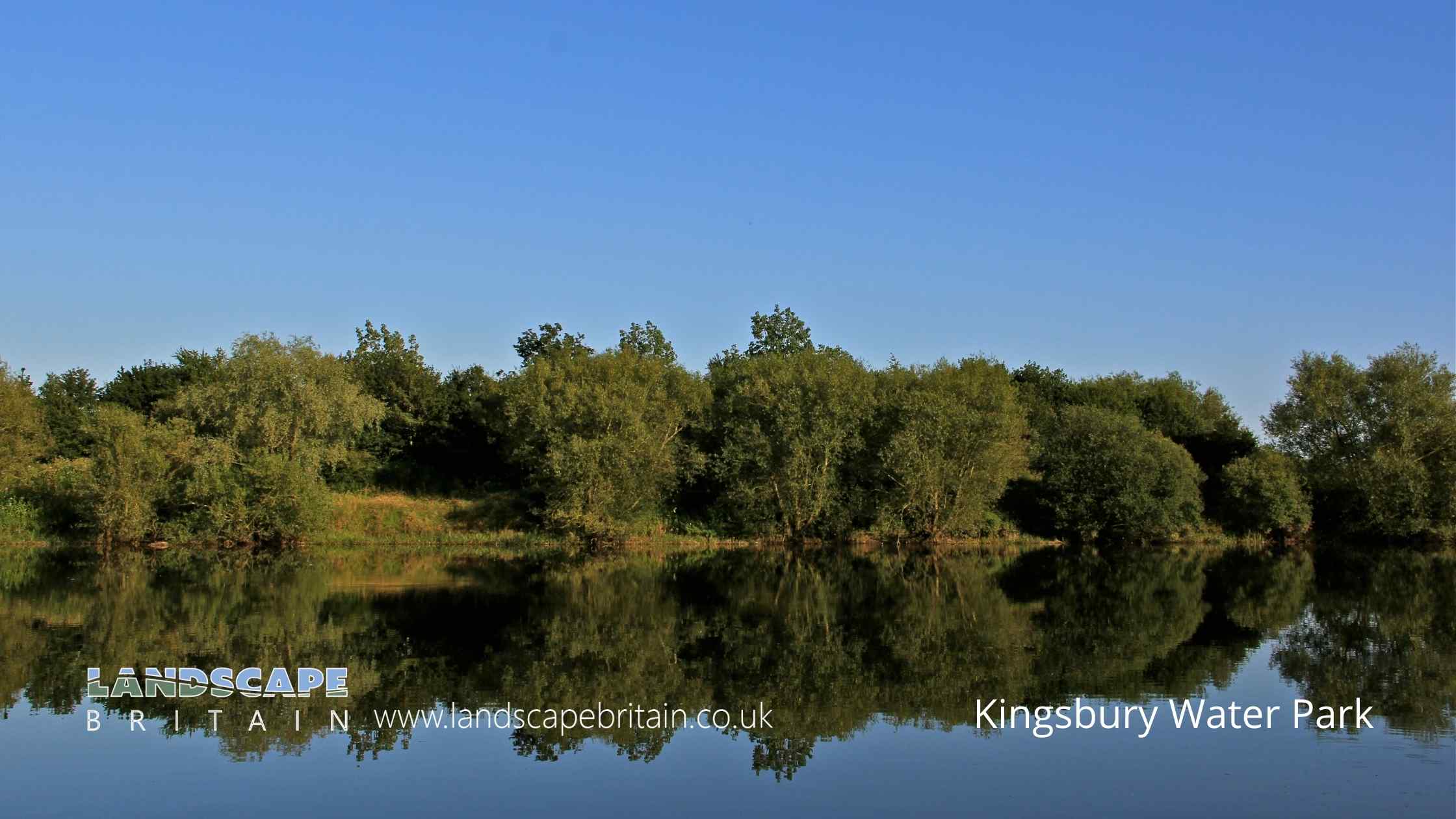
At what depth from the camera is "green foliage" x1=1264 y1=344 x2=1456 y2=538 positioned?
1748 inches

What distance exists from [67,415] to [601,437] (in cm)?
2722

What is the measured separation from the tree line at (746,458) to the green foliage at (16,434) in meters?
0.10

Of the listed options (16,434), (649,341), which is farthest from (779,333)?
(16,434)

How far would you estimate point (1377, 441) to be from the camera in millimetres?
46500

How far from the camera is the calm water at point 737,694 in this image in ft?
36.2

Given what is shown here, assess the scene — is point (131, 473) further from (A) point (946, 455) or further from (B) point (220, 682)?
(A) point (946, 455)

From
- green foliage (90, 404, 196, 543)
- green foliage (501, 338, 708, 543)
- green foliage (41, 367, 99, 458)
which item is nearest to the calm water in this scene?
green foliage (90, 404, 196, 543)

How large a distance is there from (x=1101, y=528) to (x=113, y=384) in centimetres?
4696

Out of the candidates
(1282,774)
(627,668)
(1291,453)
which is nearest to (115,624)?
(627,668)

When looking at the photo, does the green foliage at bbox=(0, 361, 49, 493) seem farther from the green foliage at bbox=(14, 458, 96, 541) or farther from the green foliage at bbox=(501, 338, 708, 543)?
the green foliage at bbox=(501, 338, 708, 543)

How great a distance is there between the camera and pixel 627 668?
1708cm

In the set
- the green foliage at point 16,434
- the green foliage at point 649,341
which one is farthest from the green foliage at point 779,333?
the green foliage at point 16,434

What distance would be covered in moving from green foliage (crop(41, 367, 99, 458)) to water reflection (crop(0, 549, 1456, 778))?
66.4 ft

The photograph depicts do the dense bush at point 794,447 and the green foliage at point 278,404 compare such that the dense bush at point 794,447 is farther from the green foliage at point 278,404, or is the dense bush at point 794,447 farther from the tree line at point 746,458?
the green foliage at point 278,404
